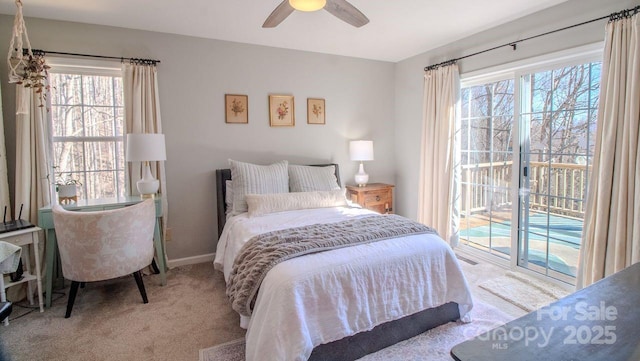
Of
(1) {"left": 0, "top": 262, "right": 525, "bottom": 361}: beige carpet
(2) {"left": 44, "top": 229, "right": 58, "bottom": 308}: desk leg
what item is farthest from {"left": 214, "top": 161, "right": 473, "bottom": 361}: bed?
(2) {"left": 44, "top": 229, "right": 58, "bottom": 308}: desk leg

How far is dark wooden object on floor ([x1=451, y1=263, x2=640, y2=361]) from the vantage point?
0.74 metres

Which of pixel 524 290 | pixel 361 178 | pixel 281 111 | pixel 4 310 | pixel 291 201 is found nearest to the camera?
pixel 4 310

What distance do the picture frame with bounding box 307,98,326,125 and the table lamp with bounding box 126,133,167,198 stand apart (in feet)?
5.91

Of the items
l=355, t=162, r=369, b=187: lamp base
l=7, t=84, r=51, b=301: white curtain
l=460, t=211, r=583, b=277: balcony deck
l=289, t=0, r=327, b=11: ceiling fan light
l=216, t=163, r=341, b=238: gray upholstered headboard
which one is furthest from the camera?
l=355, t=162, r=369, b=187: lamp base

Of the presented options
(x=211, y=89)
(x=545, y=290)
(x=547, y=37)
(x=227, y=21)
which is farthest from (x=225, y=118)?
(x=545, y=290)

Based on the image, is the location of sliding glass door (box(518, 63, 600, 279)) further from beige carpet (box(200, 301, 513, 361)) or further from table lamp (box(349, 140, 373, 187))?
table lamp (box(349, 140, 373, 187))

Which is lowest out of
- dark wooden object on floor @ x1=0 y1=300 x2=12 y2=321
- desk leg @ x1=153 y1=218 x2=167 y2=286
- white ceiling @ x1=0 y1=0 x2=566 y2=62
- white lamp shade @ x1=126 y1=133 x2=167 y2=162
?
desk leg @ x1=153 y1=218 x2=167 y2=286

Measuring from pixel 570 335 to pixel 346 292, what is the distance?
1.24 metres

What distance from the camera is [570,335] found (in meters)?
0.80

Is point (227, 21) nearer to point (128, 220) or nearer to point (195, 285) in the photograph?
point (128, 220)

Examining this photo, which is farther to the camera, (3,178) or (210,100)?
(210,100)

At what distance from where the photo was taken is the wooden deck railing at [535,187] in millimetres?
2877

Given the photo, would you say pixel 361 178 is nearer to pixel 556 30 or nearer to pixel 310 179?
pixel 310 179

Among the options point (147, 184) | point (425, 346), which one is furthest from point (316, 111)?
point (425, 346)
